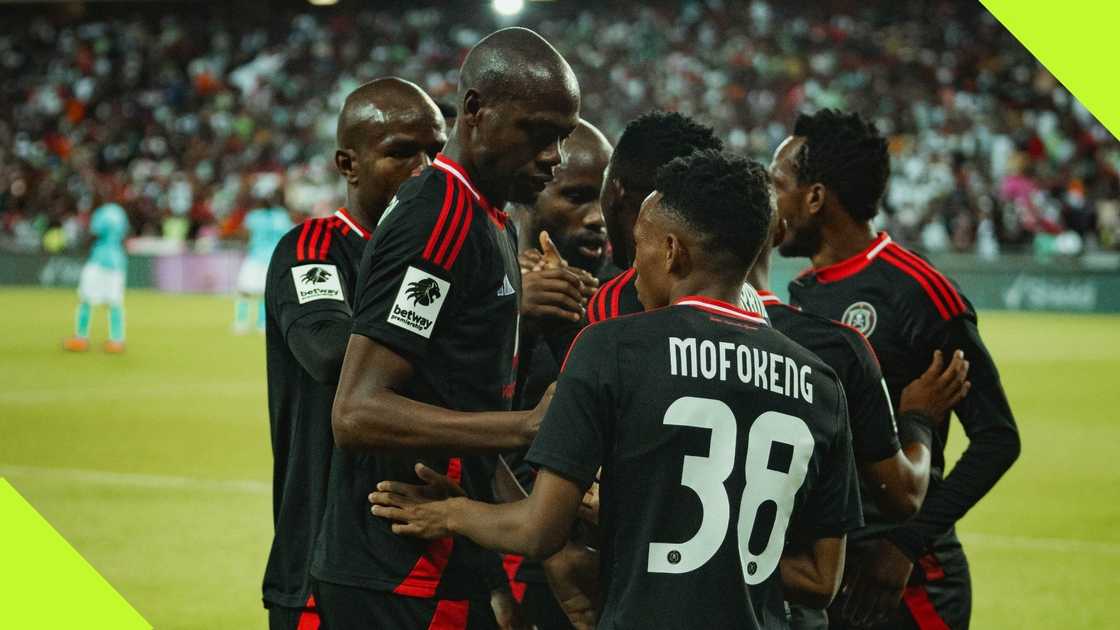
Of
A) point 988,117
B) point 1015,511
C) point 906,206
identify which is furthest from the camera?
point 988,117

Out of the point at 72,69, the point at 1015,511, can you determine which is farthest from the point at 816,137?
the point at 72,69

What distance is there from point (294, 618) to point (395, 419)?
899mm

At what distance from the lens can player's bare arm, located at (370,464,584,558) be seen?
8.49ft

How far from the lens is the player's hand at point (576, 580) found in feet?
10.2

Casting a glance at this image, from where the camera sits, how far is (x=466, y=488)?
122 inches

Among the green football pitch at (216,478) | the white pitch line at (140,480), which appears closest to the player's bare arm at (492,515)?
the green football pitch at (216,478)

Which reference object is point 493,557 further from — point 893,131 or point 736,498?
point 893,131

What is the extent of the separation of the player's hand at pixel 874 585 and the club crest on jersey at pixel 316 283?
1.59m

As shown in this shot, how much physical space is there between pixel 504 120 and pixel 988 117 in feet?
96.7

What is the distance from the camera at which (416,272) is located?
111 inches

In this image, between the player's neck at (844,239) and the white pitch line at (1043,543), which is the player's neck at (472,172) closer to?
the player's neck at (844,239)

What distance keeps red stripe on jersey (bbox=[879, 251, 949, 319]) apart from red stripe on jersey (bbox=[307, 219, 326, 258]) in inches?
64.6

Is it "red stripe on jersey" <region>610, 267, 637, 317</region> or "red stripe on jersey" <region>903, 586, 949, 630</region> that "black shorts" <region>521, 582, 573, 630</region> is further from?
"red stripe on jersey" <region>610, 267, 637, 317</region>

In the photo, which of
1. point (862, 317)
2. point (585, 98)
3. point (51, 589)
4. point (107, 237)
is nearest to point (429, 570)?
point (862, 317)
